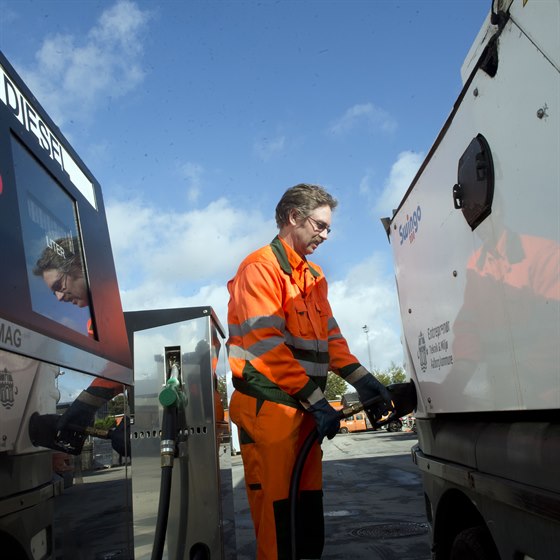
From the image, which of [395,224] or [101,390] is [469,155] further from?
[101,390]

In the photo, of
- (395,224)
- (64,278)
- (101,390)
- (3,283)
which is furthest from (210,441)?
(395,224)

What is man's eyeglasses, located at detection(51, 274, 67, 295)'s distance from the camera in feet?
6.98

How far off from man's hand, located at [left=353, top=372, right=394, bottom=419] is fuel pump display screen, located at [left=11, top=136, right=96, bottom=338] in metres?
1.52

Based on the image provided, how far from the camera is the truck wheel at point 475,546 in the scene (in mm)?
2225

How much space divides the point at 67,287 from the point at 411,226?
1.60m

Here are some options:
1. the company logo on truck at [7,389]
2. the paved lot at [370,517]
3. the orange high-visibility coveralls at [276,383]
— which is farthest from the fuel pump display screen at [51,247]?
the paved lot at [370,517]

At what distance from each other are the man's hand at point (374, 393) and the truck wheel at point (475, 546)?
85 cm

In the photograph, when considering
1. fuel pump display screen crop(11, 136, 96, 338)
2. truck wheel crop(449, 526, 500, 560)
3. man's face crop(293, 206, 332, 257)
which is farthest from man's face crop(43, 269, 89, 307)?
truck wheel crop(449, 526, 500, 560)

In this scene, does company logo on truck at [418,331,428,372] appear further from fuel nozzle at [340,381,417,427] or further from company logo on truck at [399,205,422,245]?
company logo on truck at [399,205,422,245]

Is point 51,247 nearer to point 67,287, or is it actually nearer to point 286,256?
point 67,287

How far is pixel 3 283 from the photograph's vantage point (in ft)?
5.38

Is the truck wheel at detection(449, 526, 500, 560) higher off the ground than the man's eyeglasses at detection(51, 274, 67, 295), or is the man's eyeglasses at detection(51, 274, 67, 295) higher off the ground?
the man's eyeglasses at detection(51, 274, 67, 295)

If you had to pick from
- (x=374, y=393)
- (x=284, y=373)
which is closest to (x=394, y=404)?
(x=374, y=393)

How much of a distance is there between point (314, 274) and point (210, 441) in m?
1.27
